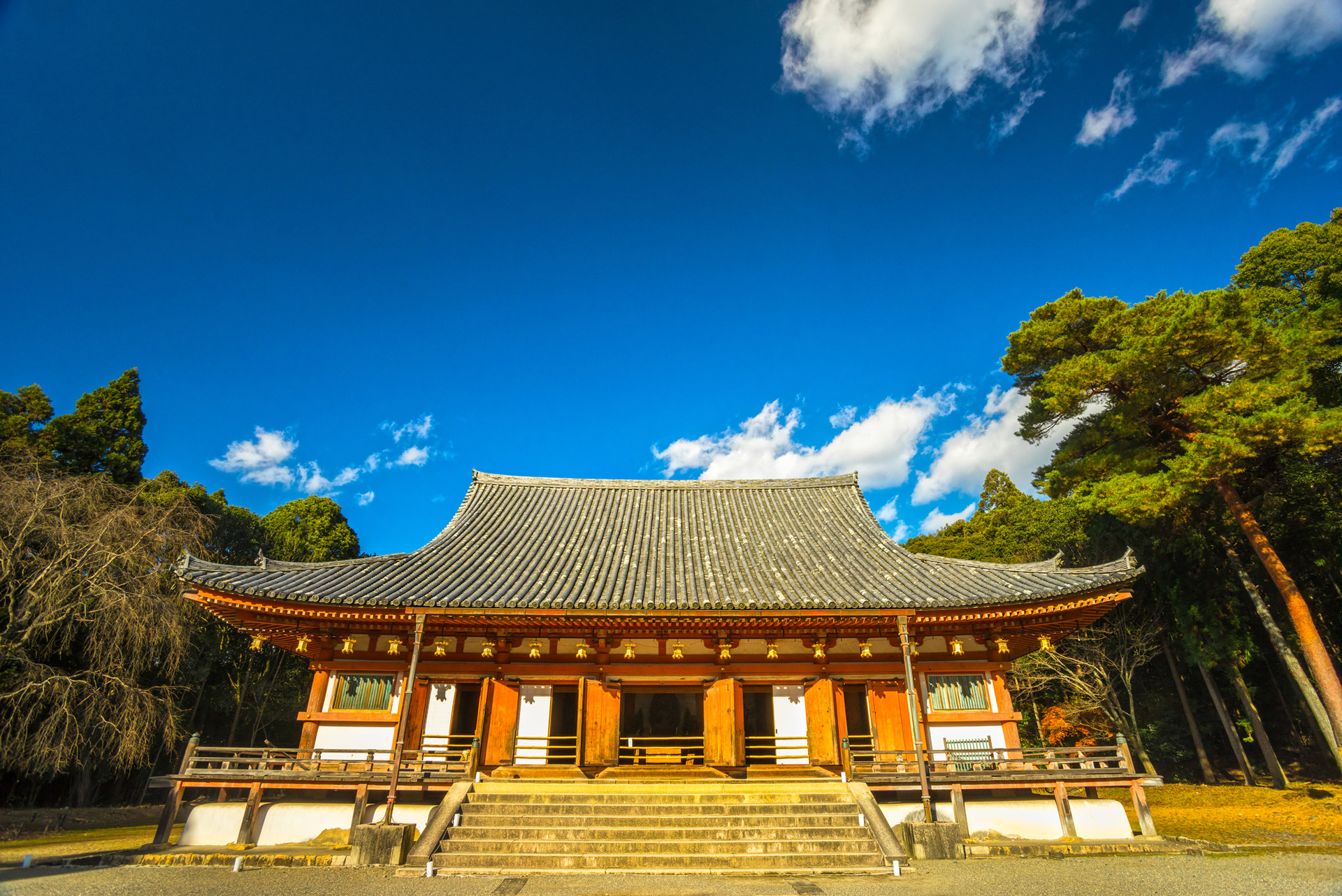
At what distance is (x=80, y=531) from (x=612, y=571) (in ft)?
44.3

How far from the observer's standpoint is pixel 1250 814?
14.2 meters

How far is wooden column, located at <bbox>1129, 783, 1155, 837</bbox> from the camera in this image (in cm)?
1016

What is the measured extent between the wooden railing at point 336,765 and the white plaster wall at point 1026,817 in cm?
828

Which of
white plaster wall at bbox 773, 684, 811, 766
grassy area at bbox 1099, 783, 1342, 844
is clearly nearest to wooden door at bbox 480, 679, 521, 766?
white plaster wall at bbox 773, 684, 811, 766

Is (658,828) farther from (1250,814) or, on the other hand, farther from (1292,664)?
(1292,664)

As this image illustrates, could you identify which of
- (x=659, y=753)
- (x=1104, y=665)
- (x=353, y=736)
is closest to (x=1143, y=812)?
(x=659, y=753)

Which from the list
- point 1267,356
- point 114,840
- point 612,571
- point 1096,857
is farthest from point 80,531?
point 1267,356

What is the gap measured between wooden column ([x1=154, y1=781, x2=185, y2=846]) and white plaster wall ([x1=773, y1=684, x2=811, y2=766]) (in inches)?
437

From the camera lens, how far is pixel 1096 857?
9.36m

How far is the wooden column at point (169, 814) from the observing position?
10.1 meters

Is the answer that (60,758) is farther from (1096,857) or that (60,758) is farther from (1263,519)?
(1263,519)

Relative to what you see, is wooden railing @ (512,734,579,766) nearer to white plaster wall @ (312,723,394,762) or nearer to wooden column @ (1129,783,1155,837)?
white plaster wall @ (312,723,394,762)

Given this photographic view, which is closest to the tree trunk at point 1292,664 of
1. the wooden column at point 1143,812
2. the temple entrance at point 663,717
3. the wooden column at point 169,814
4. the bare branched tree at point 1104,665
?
the bare branched tree at point 1104,665

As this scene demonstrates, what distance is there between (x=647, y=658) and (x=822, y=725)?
151 inches
